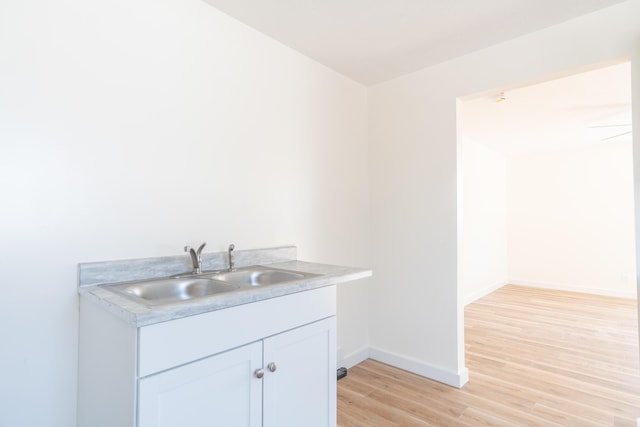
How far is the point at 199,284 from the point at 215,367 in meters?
0.52

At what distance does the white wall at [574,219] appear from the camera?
204 inches

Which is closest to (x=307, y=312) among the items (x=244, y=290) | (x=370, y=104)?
(x=244, y=290)

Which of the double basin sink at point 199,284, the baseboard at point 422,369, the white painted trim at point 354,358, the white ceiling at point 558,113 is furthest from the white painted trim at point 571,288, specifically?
the double basin sink at point 199,284

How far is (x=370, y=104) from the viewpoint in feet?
9.77

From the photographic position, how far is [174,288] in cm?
154

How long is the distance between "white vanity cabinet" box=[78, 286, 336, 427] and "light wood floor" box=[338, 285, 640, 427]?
2.43ft

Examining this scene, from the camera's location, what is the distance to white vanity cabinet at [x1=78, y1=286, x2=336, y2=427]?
3.29ft

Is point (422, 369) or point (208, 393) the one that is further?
point (422, 369)

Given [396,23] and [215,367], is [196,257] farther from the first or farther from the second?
[396,23]

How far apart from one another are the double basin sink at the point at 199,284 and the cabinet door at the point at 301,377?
0.88ft

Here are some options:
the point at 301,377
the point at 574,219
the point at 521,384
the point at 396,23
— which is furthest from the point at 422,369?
the point at 574,219

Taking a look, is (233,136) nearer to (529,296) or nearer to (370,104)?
(370,104)

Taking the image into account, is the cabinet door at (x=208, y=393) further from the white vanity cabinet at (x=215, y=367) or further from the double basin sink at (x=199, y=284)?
the double basin sink at (x=199, y=284)

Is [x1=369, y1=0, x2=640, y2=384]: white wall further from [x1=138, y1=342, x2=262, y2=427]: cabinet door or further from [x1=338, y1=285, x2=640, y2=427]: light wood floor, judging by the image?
[x1=138, y1=342, x2=262, y2=427]: cabinet door
